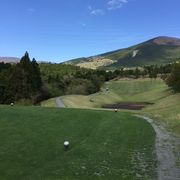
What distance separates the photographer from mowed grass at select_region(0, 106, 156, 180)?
742 inches

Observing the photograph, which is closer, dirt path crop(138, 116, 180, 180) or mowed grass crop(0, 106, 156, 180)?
dirt path crop(138, 116, 180, 180)

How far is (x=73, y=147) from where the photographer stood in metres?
25.5

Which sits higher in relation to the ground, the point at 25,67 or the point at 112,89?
the point at 25,67

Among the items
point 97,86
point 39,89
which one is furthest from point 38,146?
point 97,86

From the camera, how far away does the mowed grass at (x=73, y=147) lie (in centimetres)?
1886

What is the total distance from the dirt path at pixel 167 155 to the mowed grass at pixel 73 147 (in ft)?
1.45

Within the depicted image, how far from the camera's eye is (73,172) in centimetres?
1848

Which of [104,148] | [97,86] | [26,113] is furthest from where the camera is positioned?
[97,86]

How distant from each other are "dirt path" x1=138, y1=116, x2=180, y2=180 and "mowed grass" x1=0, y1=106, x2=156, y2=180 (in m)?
0.44

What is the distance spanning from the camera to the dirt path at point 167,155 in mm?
18445

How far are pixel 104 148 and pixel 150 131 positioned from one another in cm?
987

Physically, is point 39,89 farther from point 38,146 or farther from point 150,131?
point 38,146

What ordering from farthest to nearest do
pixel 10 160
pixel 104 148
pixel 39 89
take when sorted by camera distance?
pixel 39 89
pixel 104 148
pixel 10 160

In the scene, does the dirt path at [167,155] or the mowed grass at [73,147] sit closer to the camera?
the dirt path at [167,155]
